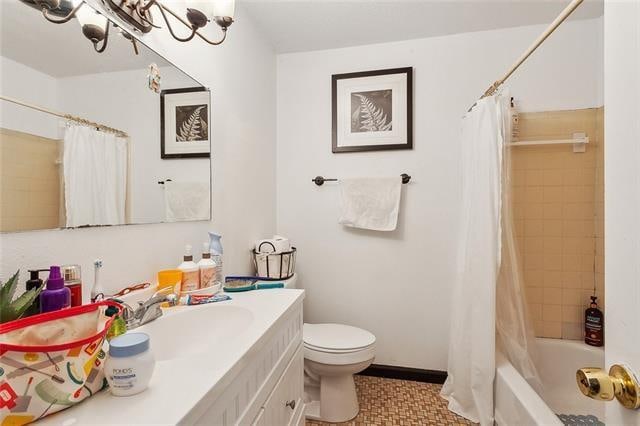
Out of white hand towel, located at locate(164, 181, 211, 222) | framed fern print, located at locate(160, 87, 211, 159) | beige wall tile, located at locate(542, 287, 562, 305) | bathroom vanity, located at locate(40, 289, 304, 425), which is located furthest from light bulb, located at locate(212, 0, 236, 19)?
beige wall tile, located at locate(542, 287, 562, 305)

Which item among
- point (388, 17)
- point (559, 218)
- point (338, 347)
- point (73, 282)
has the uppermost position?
point (388, 17)

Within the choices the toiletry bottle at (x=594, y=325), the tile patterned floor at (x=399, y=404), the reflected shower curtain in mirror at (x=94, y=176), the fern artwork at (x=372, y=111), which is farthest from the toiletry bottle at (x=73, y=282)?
the toiletry bottle at (x=594, y=325)

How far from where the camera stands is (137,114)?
1.04 m

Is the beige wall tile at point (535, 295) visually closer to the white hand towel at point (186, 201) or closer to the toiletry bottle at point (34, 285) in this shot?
the white hand towel at point (186, 201)

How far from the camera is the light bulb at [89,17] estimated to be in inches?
33.4

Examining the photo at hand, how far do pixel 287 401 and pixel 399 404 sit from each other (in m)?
1.00

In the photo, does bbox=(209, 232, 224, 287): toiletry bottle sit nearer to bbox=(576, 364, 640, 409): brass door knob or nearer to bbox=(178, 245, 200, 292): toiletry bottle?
bbox=(178, 245, 200, 292): toiletry bottle

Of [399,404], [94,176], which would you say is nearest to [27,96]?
[94,176]

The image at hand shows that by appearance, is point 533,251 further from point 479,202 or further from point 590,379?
point 590,379

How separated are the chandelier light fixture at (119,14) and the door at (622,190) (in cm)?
116

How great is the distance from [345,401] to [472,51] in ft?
7.44

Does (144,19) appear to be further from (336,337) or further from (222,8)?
(336,337)

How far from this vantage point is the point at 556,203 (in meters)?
1.87

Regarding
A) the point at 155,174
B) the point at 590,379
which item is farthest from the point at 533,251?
the point at 155,174
